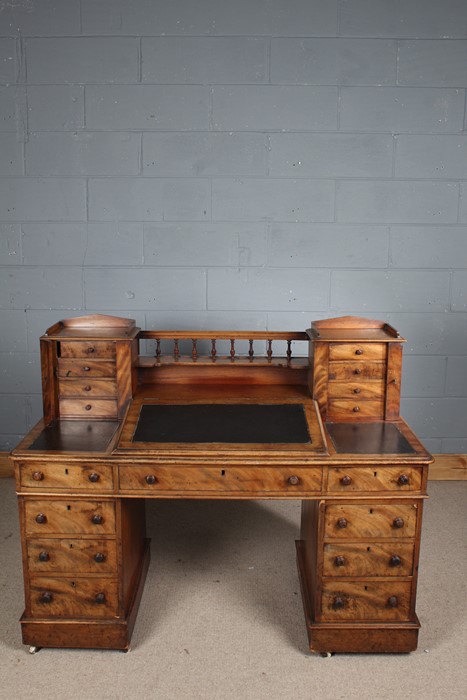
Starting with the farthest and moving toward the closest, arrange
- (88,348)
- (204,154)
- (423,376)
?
(423,376) < (204,154) < (88,348)

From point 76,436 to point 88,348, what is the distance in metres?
0.38

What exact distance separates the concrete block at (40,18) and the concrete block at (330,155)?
1269mm

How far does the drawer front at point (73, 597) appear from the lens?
8.52 feet

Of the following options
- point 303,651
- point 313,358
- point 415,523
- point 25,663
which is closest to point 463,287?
point 313,358

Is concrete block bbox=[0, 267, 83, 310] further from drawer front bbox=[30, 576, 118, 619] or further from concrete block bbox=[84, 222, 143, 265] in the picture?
drawer front bbox=[30, 576, 118, 619]

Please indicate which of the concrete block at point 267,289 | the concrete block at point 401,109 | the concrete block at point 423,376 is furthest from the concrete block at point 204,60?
the concrete block at point 423,376

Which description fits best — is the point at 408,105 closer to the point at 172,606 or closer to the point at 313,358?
the point at 313,358

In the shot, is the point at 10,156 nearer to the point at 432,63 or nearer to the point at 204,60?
the point at 204,60

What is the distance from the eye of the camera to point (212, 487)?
254cm

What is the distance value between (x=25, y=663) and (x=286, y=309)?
2.27m

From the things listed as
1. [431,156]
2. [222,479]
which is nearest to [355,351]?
[222,479]

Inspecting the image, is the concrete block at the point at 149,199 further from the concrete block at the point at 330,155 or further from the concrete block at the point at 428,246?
the concrete block at the point at 428,246

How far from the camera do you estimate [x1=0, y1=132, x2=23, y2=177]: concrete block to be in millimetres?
3826

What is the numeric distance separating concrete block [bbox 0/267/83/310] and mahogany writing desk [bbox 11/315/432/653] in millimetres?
1152
